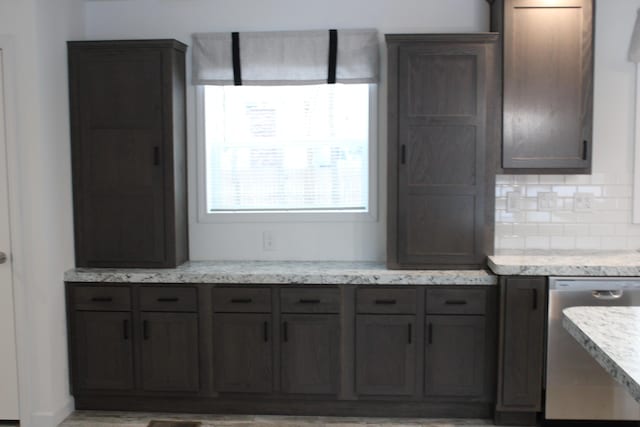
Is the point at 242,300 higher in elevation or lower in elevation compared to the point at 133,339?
higher

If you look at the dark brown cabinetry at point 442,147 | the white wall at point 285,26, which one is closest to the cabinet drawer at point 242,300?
the white wall at point 285,26

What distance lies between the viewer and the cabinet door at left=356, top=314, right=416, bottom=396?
3.40 metres

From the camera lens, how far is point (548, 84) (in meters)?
3.45

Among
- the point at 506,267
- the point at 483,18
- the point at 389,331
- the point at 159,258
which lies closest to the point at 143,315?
the point at 159,258

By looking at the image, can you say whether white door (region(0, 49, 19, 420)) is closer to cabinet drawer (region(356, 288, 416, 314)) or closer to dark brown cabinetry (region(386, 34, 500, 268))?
cabinet drawer (region(356, 288, 416, 314))

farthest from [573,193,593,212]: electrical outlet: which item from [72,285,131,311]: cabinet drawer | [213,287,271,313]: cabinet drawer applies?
[72,285,131,311]: cabinet drawer

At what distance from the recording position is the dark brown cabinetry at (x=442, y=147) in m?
3.37

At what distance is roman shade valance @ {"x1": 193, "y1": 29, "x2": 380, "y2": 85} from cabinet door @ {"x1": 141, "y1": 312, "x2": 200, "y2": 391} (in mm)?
1477

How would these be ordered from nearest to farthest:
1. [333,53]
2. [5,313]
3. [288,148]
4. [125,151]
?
1. [5,313]
2. [125,151]
3. [333,53]
4. [288,148]

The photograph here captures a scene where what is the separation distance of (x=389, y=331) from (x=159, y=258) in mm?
1410

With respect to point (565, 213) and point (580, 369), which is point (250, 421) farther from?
point (565, 213)

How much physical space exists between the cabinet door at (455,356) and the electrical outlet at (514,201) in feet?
2.67

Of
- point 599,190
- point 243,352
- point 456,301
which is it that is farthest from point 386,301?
point 599,190

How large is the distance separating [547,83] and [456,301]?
134cm
